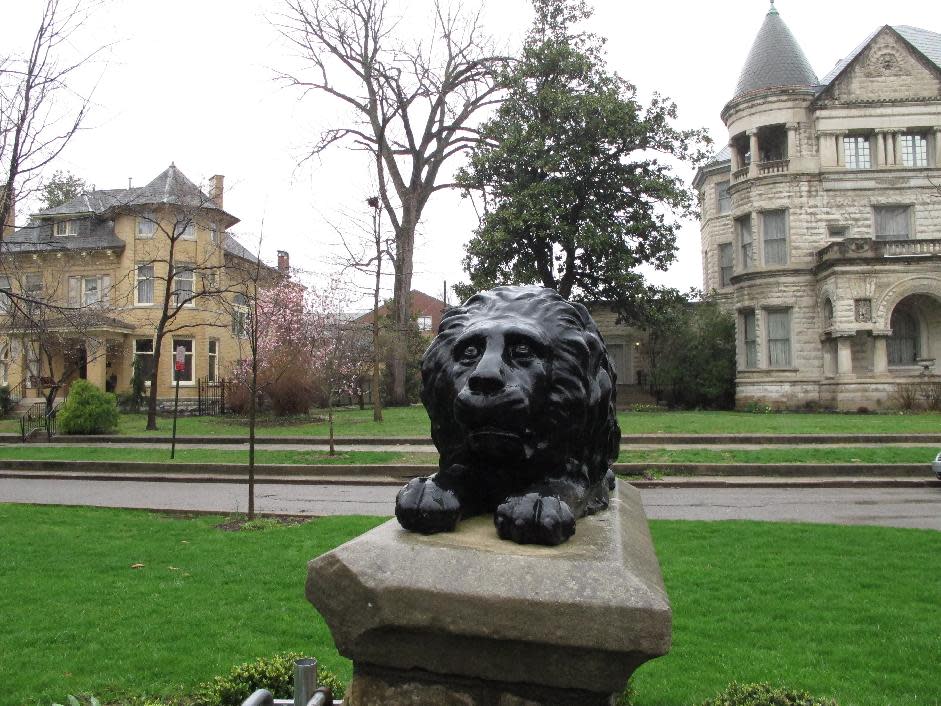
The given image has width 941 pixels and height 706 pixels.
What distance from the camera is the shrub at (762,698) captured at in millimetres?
3424

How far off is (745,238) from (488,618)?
3290 cm

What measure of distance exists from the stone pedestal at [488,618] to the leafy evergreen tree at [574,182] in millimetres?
25392

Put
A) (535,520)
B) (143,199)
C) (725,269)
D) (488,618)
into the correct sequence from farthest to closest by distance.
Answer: (725,269)
(143,199)
(535,520)
(488,618)

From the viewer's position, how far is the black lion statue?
2619 millimetres

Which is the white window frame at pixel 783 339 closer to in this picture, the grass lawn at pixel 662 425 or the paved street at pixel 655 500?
the grass lawn at pixel 662 425

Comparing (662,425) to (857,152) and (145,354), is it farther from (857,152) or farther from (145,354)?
(145,354)

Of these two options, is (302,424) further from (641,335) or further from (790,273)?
(790,273)

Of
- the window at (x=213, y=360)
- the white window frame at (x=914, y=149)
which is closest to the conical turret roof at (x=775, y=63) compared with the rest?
the white window frame at (x=914, y=149)

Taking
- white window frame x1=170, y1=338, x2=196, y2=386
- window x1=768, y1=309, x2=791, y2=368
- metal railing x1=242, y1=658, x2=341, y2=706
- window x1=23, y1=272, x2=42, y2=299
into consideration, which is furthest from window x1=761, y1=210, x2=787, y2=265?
metal railing x1=242, y1=658, x2=341, y2=706

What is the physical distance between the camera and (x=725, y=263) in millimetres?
39531

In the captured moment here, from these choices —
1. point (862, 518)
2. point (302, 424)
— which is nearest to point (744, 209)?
point (302, 424)

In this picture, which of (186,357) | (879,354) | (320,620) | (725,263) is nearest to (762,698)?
(320,620)

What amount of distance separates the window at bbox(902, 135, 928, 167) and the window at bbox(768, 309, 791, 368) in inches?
315

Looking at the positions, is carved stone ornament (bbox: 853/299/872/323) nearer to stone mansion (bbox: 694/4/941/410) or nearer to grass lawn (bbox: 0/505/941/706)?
stone mansion (bbox: 694/4/941/410)
